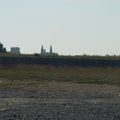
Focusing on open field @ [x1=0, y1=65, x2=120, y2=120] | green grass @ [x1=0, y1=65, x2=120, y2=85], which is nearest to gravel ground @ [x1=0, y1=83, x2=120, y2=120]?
open field @ [x1=0, y1=65, x2=120, y2=120]

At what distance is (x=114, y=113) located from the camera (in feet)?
87.6

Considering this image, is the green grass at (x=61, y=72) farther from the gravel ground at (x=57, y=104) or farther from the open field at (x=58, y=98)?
the gravel ground at (x=57, y=104)

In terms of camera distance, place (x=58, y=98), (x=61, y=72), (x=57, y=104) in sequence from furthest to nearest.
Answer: (x=61, y=72) < (x=58, y=98) < (x=57, y=104)

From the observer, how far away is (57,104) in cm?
3183

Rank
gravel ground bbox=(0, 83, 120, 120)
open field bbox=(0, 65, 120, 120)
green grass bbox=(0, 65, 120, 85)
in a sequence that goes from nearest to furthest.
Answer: gravel ground bbox=(0, 83, 120, 120), open field bbox=(0, 65, 120, 120), green grass bbox=(0, 65, 120, 85)

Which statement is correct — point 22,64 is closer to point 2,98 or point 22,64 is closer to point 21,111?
point 2,98

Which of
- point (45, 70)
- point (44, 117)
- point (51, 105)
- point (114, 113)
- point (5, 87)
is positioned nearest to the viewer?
point (44, 117)

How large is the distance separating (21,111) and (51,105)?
3.98 m

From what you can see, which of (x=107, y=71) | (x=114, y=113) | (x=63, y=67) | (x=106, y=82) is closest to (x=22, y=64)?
(x=63, y=67)

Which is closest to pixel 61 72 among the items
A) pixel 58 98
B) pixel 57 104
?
pixel 58 98

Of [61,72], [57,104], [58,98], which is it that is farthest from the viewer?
[61,72]

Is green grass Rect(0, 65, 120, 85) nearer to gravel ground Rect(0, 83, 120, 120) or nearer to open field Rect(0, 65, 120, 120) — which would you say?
open field Rect(0, 65, 120, 120)

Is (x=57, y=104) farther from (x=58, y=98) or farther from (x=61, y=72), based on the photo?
(x=61, y=72)

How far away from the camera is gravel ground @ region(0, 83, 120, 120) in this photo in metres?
25.4
